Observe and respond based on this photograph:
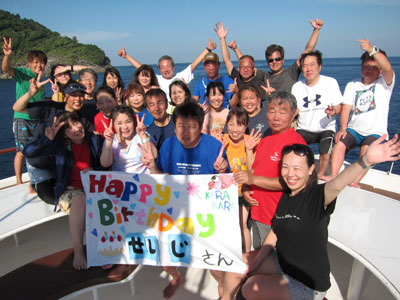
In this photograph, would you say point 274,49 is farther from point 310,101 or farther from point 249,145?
point 249,145

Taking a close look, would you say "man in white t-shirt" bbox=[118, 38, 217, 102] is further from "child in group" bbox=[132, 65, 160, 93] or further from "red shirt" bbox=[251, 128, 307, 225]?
"red shirt" bbox=[251, 128, 307, 225]

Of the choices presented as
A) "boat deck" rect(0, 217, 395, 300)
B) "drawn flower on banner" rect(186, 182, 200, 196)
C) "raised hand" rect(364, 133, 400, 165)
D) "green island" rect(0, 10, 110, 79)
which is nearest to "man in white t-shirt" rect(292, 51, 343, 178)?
"boat deck" rect(0, 217, 395, 300)

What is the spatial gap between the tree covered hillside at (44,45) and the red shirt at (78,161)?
10224 centimetres

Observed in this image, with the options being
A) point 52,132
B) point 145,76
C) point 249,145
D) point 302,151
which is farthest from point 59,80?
point 302,151

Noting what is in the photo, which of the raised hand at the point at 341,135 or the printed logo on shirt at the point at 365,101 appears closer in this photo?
the printed logo on shirt at the point at 365,101

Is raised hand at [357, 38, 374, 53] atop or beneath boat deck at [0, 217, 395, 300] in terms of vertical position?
atop

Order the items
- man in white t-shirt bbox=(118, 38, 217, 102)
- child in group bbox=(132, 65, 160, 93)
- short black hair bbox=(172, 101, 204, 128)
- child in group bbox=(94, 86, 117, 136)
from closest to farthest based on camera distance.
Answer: short black hair bbox=(172, 101, 204, 128)
child in group bbox=(94, 86, 117, 136)
child in group bbox=(132, 65, 160, 93)
man in white t-shirt bbox=(118, 38, 217, 102)

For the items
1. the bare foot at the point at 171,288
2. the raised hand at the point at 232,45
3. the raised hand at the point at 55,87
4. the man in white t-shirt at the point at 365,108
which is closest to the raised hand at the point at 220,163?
the bare foot at the point at 171,288

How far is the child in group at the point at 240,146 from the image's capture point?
328 centimetres

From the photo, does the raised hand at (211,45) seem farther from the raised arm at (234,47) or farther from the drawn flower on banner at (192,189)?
the drawn flower on banner at (192,189)

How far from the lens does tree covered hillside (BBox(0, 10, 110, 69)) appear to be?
9301 centimetres

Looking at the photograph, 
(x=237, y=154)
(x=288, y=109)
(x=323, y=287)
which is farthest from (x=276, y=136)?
(x=323, y=287)

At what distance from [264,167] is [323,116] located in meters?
2.30

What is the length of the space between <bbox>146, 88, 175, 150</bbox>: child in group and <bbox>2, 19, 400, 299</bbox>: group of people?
0.02m
